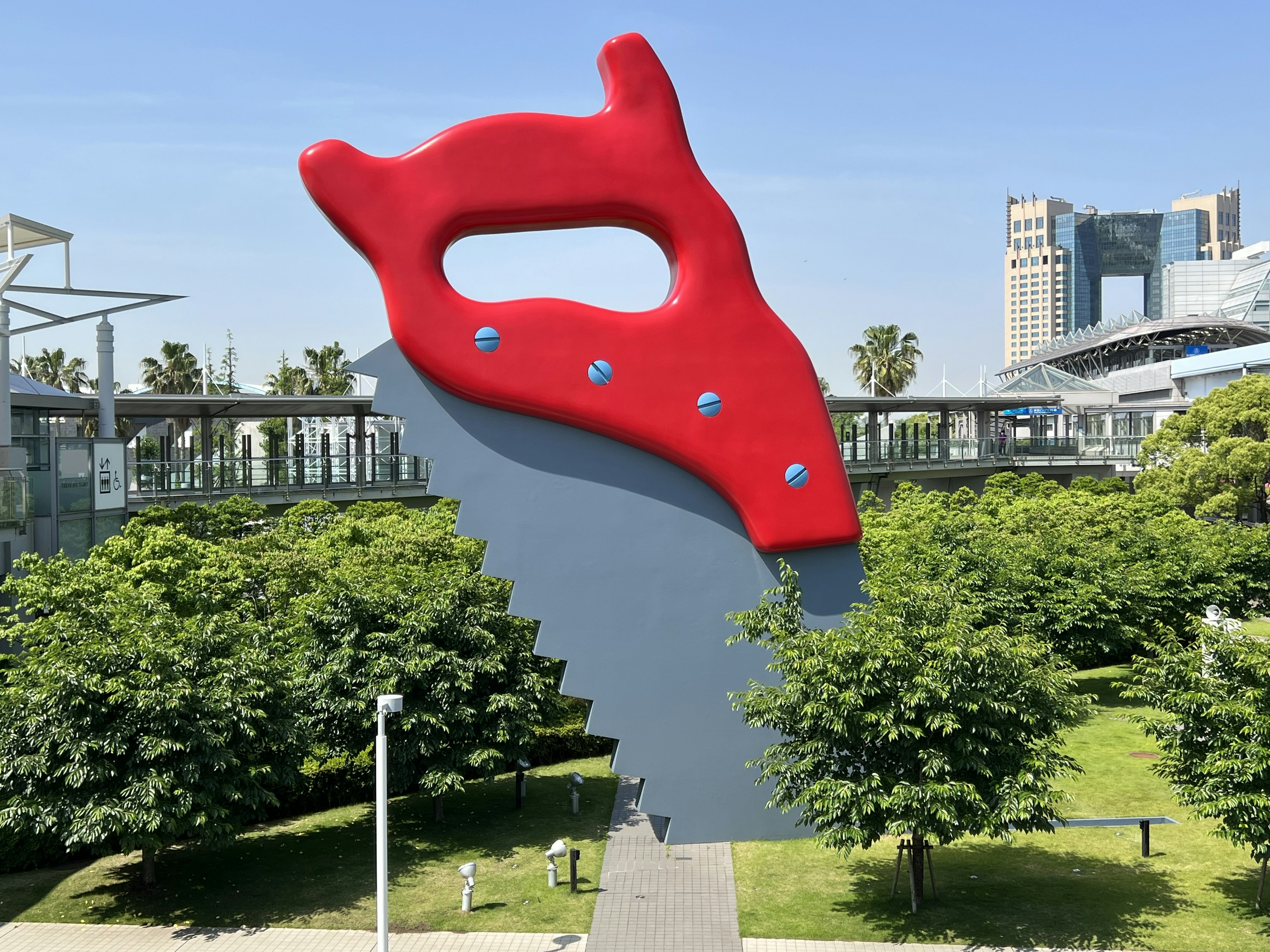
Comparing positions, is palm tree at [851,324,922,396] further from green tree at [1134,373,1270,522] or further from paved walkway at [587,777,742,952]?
paved walkway at [587,777,742,952]

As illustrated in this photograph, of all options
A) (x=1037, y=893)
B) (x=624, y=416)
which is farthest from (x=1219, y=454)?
(x=624, y=416)

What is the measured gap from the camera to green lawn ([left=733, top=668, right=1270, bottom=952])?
1447cm

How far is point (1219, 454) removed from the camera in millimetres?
47938

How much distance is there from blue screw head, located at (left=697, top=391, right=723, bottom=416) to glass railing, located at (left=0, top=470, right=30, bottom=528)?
15645mm

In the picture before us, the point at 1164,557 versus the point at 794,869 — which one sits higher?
the point at 1164,557

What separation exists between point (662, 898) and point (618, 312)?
8.89 m

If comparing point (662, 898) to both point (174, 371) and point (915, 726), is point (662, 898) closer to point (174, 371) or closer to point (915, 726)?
point (915, 726)

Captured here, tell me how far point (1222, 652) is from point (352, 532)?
2014 centimetres

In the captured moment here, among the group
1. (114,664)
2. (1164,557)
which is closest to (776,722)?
(114,664)

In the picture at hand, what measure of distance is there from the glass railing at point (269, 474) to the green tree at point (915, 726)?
2590cm

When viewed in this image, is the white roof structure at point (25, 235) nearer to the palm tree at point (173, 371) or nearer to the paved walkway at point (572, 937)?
the paved walkway at point (572, 937)

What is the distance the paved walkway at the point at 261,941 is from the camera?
47.1 ft

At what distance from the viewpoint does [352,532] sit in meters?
27.8

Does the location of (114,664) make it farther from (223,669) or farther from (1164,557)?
(1164,557)
